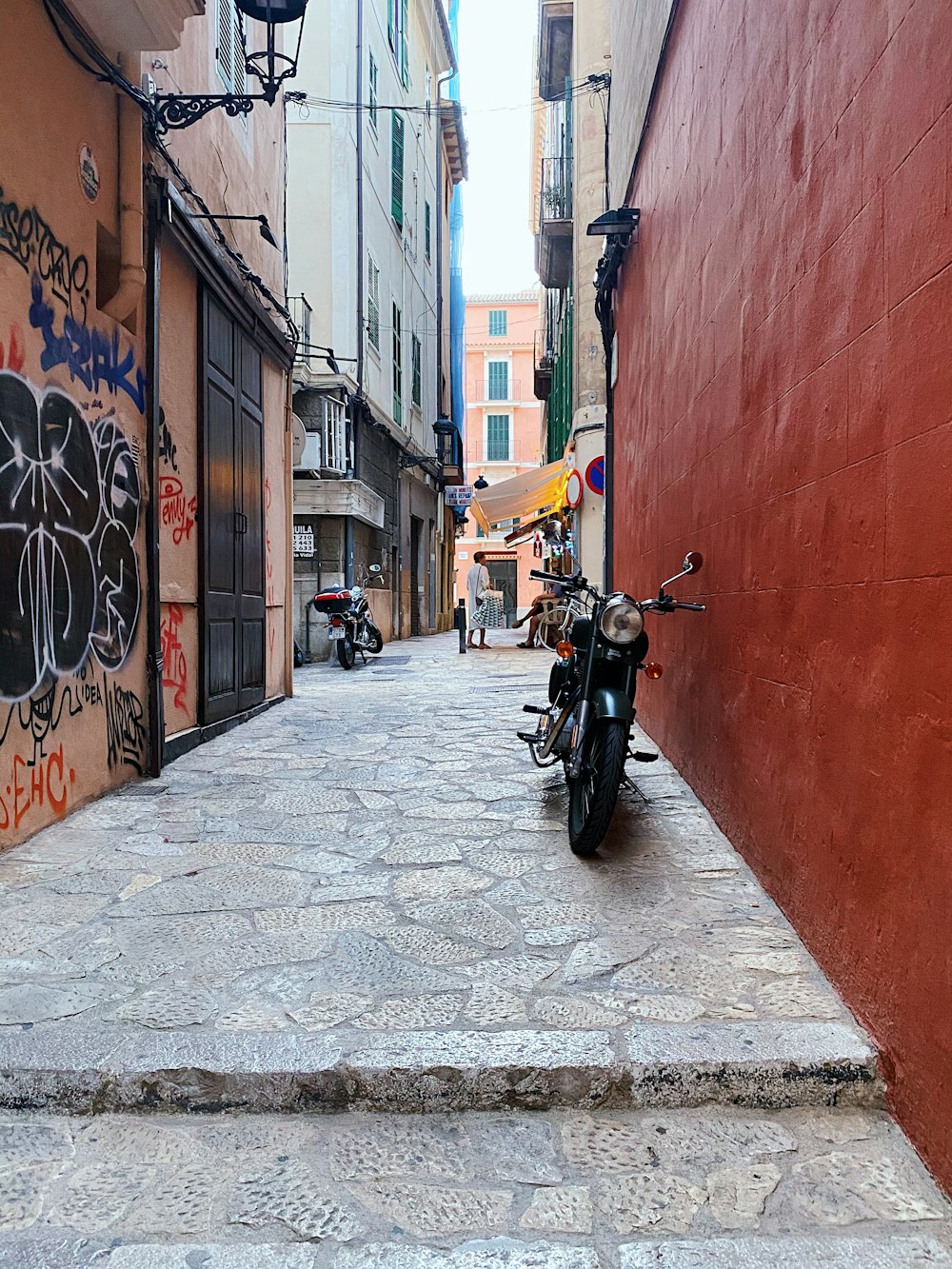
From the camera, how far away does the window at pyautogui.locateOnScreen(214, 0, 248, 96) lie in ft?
21.8

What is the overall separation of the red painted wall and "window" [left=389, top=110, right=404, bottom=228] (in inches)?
617

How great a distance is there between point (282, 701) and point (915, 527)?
7.34m

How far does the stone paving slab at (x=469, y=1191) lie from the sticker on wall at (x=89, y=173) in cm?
422

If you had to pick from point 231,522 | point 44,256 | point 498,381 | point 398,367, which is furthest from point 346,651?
point 498,381

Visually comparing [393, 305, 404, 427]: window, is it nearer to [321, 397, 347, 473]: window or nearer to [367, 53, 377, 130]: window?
[367, 53, 377, 130]: window

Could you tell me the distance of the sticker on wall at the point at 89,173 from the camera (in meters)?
4.28

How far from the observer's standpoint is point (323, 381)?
13930 mm

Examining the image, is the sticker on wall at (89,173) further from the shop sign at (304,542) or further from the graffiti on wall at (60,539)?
the shop sign at (304,542)

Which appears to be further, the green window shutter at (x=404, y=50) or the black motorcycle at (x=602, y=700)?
the green window shutter at (x=404, y=50)

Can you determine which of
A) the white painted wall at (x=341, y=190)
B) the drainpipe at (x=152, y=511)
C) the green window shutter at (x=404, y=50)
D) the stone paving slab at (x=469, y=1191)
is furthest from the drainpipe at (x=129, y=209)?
the green window shutter at (x=404, y=50)

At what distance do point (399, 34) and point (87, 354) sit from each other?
18489 mm

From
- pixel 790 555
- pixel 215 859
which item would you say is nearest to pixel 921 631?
pixel 790 555

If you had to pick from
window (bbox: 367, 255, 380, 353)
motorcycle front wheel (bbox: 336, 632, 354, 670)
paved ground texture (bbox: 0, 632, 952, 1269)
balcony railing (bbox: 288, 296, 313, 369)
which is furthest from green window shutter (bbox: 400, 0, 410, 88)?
paved ground texture (bbox: 0, 632, 952, 1269)

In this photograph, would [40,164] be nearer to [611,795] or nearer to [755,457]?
[755,457]
